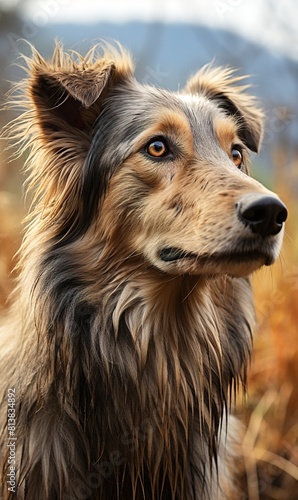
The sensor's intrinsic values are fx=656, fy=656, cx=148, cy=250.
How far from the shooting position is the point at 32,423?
2.98m

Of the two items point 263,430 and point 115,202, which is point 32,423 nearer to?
point 115,202

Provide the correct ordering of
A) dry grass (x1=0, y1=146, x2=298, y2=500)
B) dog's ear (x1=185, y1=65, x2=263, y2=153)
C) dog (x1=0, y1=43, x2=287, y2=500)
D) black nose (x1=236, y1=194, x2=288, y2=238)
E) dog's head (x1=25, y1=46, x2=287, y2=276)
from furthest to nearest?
dry grass (x1=0, y1=146, x2=298, y2=500), dog's ear (x1=185, y1=65, x2=263, y2=153), dog (x1=0, y1=43, x2=287, y2=500), dog's head (x1=25, y1=46, x2=287, y2=276), black nose (x1=236, y1=194, x2=288, y2=238)

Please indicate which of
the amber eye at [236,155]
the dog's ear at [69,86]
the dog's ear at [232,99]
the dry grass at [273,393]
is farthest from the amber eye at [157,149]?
the dry grass at [273,393]

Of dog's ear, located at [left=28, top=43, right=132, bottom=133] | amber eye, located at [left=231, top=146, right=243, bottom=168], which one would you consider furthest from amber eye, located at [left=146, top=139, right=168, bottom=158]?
amber eye, located at [left=231, top=146, right=243, bottom=168]

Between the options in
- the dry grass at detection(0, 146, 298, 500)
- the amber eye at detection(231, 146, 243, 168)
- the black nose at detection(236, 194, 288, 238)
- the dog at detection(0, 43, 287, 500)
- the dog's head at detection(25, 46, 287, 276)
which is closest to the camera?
the black nose at detection(236, 194, 288, 238)

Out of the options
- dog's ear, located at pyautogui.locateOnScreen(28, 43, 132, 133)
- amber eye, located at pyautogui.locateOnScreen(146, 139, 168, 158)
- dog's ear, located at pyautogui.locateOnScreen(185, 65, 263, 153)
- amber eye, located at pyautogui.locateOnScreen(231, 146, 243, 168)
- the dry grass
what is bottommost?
the dry grass

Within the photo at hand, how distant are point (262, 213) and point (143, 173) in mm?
636

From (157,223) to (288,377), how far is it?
2226 millimetres

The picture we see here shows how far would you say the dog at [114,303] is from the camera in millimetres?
2922

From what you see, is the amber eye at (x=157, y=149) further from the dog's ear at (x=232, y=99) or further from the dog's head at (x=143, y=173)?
the dog's ear at (x=232, y=99)

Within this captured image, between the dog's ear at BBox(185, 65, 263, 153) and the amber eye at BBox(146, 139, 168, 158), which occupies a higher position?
the dog's ear at BBox(185, 65, 263, 153)

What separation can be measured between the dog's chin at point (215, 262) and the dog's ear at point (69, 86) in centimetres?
79

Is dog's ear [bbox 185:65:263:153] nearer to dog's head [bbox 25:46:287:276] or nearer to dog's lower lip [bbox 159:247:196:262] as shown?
dog's head [bbox 25:46:287:276]

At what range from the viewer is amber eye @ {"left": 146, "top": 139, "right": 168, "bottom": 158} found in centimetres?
296
